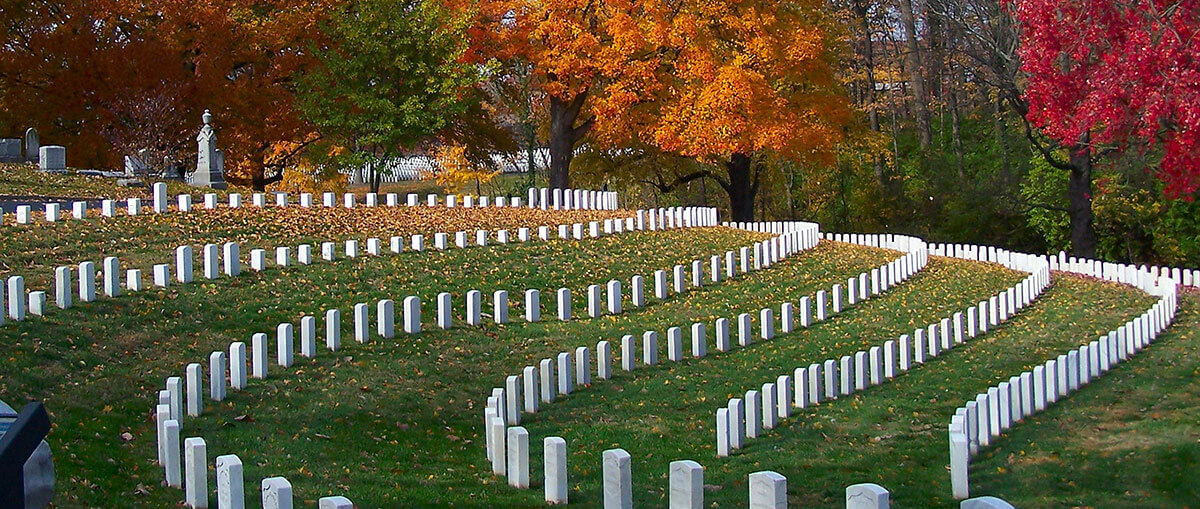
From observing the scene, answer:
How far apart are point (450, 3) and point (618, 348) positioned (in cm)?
2030

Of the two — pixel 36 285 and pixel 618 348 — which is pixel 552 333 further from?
pixel 36 285

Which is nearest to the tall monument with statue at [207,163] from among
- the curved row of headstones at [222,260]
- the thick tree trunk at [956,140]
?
the curved row of headstones at [222,260]

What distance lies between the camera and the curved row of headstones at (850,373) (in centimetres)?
1091

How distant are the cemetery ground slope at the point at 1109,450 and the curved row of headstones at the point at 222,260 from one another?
884cm

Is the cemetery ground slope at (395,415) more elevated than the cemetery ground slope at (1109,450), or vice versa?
the cemetery ground slope at (395,415)

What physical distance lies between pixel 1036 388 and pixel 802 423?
256 centimetres

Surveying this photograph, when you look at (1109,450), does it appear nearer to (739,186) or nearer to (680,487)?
(680,487)

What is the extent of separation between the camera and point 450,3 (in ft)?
111

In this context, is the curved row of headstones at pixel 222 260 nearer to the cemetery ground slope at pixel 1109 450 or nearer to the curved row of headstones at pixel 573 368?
the curved row of headstones at pixel 573 368

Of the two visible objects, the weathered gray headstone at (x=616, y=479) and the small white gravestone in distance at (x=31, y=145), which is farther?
the small white gravestone in distance at (x=31, y=145)

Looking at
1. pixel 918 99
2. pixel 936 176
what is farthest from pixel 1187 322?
pixel 918 99

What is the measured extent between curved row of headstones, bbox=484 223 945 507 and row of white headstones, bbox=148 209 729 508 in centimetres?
163

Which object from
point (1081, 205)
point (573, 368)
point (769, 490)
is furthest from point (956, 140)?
point (769, 490)

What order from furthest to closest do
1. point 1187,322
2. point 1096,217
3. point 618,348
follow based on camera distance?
point 1096,217 → point 1187,322 → point 618,348
